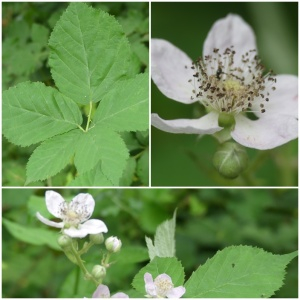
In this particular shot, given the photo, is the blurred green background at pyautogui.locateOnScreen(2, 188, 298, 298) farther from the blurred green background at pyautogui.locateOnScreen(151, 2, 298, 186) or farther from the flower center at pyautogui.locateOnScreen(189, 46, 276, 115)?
the flower center at pyautogui.locateOnScreen(189, 46, 276, 115)

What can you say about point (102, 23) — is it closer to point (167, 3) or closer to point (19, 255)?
point (167, 3)

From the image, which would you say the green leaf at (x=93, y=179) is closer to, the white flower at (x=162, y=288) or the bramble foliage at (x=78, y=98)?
the bramble foliage at (x=78, y=98)

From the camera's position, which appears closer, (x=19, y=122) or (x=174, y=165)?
(x=19, y=122)

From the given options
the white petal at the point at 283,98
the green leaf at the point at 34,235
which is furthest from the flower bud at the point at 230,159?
the green leaf at the point at 34,235

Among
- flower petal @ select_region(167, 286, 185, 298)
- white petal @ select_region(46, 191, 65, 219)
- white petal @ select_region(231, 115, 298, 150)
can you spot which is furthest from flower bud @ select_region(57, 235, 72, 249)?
white petal @ select_region(231, 115, 298, 150)

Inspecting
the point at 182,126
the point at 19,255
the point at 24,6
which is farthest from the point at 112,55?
the point at 19,255

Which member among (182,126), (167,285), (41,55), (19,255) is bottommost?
(19,255)

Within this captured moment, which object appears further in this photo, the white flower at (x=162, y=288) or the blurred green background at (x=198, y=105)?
the blurred green background at (x=198, y=105)
